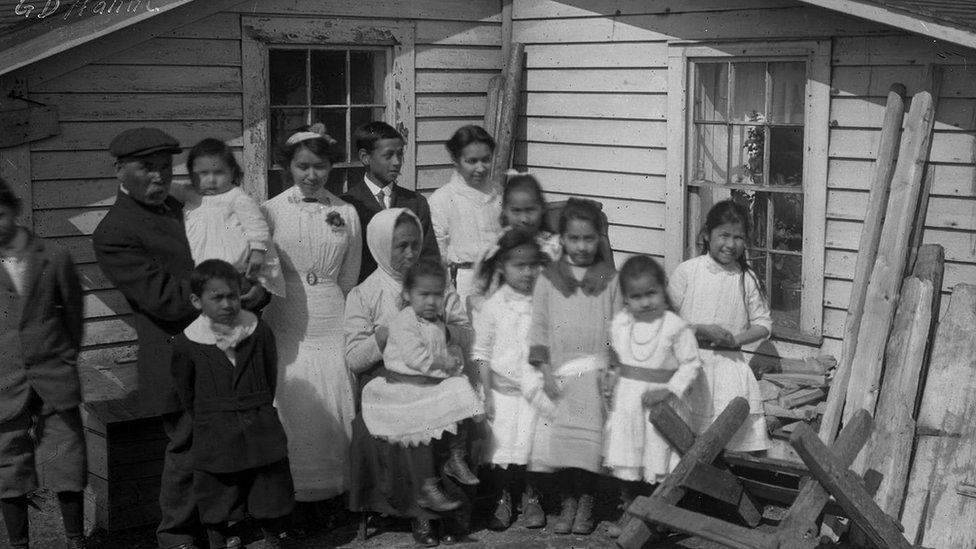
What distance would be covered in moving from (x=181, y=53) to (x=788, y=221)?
391 cm

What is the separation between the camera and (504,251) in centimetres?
609

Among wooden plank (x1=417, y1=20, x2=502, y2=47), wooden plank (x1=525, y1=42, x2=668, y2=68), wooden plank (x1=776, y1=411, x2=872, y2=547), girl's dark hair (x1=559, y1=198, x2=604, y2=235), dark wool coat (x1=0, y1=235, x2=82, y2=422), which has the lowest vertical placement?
wooden plank (x1=776, y1=411, x2=872, y2=547)

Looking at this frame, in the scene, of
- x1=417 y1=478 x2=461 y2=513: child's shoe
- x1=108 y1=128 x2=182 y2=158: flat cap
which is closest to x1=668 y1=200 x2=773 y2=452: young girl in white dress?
x1=417 y1=478 x2=461 y2=513: child's shoe

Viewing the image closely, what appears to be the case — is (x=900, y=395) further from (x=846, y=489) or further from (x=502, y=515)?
(x=502, y=515)

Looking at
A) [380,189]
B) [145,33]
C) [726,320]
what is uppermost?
[145,33]

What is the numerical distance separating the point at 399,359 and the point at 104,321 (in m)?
2.49

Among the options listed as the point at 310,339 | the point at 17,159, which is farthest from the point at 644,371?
the point at 17,159

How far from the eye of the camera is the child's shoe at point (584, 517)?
609 centimetres

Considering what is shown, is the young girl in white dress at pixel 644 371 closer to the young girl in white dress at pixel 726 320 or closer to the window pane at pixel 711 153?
the young girl in white dress at pixel 726 320

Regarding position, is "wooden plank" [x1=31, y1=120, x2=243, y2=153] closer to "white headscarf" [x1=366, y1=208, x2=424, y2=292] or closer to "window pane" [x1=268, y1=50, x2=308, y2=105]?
"window pane" [x1=268, y1=50, x2=308, y2=105]

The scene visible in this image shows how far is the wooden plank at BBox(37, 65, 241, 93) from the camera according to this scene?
724 cm

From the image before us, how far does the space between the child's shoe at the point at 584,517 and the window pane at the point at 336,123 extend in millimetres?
3393

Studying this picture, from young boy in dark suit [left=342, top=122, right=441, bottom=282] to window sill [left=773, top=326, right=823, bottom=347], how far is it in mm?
2322
